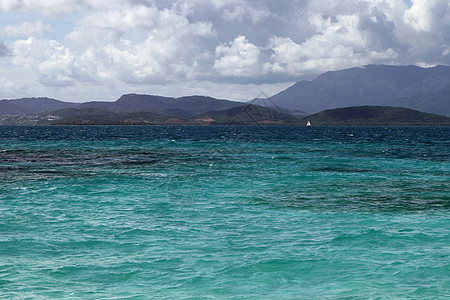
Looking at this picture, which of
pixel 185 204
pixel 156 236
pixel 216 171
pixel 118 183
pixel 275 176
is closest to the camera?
pixel 156 236

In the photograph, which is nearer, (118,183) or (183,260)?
(183,260)

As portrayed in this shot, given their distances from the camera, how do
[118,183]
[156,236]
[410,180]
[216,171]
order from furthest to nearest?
[216,171] → [410,180] → [118,183] → [156,236]

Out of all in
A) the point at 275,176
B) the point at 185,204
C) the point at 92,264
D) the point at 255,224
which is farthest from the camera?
the point at 275,176

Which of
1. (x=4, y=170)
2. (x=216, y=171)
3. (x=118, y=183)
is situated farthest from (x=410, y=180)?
(x=4, y=170)

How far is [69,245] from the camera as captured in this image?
18.9 meters

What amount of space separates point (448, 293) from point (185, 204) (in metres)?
17.3

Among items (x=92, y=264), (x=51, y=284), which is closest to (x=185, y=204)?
(x=92, y=264)

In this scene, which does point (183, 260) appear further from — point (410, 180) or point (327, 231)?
point (410, 180)

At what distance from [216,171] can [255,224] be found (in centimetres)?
2530

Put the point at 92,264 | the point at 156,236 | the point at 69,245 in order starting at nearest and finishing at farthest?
the point at 92,264 → the point at 69,245 → the point at 156,236

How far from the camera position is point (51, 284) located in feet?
48.0

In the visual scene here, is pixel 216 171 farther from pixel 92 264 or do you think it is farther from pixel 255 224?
pixel 92 264

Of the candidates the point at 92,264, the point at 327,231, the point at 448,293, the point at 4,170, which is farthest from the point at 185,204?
the point at 4,170

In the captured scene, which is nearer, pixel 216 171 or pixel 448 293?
pixel 448 293
